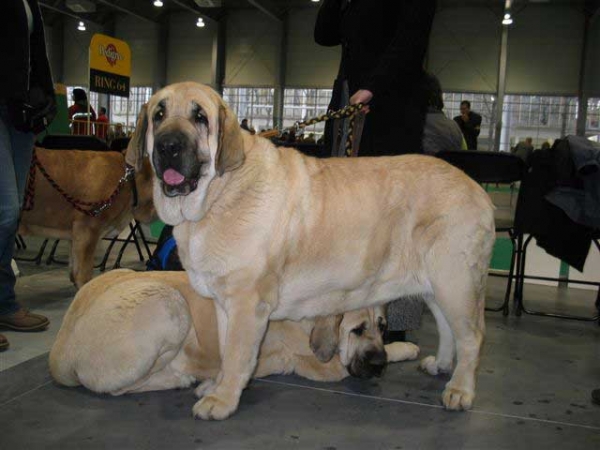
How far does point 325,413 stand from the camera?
101 inches

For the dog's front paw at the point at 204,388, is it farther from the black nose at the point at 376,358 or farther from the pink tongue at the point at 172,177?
the pink tongue at the point at 172,177

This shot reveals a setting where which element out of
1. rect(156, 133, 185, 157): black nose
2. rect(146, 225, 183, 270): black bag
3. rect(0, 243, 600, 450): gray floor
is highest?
rect(156, 133, 185, 157): black nose

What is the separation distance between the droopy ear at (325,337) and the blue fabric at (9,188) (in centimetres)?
168

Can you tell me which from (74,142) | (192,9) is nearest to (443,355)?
(74,142)

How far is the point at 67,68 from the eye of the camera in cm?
2472

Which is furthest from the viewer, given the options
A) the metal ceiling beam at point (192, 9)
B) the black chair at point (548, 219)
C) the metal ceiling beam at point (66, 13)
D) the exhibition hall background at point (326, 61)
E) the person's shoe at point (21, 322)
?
the metal ceiling beam at point (66, 13)

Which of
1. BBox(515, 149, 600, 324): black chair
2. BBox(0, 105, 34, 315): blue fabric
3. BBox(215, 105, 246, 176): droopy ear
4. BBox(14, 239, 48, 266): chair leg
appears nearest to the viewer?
BBox(215, 105, 246, 176): droopy ear

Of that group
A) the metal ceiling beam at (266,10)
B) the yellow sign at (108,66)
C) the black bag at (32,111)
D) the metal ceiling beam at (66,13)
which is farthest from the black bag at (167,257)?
the metal ceiling beam at (66,13)

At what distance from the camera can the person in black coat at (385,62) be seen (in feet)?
9.92

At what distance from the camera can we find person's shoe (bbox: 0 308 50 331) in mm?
3289

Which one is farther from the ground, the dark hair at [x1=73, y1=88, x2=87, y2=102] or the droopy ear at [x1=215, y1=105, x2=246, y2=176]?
the dark hair at [x1=73, y1=88, x2=87, y2=102]

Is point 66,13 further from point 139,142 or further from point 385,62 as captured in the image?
point 139,142

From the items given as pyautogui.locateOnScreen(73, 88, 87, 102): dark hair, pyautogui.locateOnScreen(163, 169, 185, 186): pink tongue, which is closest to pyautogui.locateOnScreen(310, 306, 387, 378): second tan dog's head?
pyautogui.locateOnScreen(163, 169, 185, 186): pink tongue

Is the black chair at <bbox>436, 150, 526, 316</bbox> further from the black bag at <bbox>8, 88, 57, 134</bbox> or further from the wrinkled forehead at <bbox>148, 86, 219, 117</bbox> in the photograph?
the black bag at <bbox>8, 88, 57, 134</bbox>
